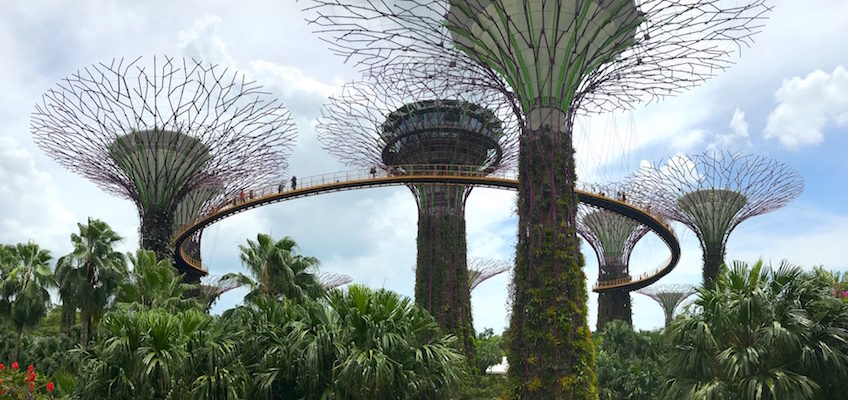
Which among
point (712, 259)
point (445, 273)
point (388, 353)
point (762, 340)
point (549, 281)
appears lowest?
point (388, 353)

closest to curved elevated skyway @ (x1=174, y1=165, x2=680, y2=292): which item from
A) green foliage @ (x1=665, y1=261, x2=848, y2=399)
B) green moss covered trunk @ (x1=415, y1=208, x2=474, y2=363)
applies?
green moss covered trunk @ (x1=415, y1=208, x2=474, y2=363)

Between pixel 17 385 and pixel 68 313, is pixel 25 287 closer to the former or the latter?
pixel 68 313

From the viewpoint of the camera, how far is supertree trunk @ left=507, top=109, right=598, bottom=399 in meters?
20.4

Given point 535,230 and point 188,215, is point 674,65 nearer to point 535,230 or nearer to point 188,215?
point 535,230

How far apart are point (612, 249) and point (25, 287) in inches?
1832

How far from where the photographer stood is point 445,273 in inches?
1503

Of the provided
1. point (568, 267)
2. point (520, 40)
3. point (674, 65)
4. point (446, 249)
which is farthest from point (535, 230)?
point (446, 249)

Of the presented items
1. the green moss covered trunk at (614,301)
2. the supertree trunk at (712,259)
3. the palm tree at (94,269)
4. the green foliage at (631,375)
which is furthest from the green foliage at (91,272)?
the green moss covered trunk at (614,301)

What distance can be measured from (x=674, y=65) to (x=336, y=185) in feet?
72.2

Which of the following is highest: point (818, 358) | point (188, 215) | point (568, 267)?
point (188, 215)

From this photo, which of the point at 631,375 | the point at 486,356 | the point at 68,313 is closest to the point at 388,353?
the point at 631,375

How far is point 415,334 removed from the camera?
1625 cm

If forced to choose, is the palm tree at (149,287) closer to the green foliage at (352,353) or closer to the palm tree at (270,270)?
the palm tree at (270,270)

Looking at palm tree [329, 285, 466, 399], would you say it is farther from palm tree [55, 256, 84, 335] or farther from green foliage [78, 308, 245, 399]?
palm tree [55, 256, 84, 335]
